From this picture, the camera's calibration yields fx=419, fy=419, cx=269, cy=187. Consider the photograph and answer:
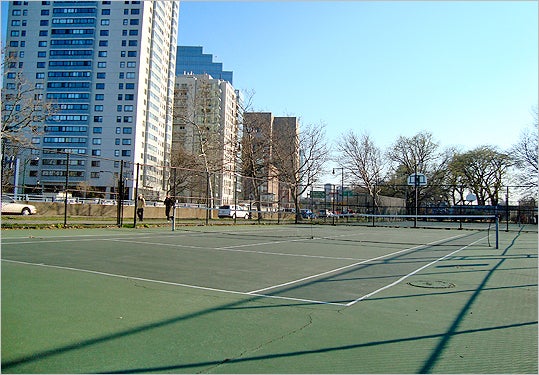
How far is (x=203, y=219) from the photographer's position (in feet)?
89.1

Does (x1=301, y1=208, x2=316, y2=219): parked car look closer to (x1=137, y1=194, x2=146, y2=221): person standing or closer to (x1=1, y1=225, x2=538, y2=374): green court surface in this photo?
(x1=137, y1=194, x2=146, y2=221): person standing

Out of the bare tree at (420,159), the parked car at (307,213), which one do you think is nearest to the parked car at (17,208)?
the parked car at (307,213)

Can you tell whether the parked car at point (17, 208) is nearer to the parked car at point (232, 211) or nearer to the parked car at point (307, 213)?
the parked car at point (232, 211)

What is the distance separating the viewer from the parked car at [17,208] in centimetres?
2172

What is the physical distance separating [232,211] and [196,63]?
159121mm

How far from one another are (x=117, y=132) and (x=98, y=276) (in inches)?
3866

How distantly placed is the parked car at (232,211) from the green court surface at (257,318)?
21235 millimetres

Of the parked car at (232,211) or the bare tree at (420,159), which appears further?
the bare tree at (420,159)

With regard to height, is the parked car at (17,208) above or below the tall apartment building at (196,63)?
below

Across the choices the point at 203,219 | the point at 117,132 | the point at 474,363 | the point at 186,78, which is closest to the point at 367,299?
the point at 474,363

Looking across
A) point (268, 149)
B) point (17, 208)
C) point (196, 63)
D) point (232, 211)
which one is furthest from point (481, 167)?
point (196, 63)

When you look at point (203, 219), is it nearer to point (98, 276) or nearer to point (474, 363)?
point (98, 276)

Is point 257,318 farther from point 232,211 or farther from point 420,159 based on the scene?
point 420,159

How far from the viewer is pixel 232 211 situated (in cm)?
3061
